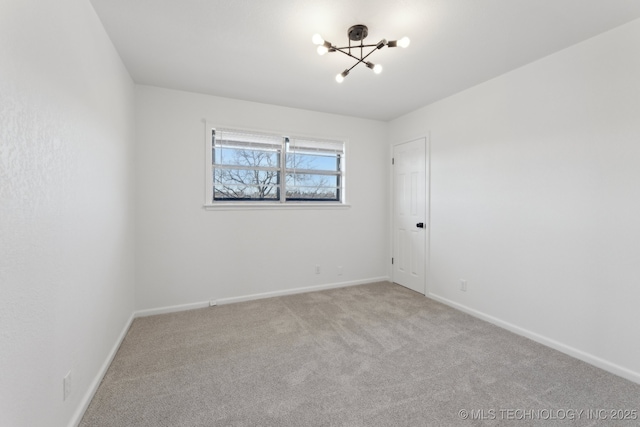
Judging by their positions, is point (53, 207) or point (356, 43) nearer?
point (53, 207)

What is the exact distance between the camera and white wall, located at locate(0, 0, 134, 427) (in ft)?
3.45

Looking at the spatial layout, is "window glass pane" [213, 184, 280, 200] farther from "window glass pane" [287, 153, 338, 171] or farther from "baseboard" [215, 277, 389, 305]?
"baseboard" [215, 277, 389, 305]

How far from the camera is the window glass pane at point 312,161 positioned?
3.93 metres

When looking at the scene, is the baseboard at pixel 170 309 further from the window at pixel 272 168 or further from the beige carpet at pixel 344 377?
the window at pixel 272 168

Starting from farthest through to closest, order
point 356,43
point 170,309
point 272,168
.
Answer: point 272,168 < point 170,309 < point 356,43

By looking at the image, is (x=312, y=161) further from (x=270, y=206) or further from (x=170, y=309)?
(x=170, y=309)

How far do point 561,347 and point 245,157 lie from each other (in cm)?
383

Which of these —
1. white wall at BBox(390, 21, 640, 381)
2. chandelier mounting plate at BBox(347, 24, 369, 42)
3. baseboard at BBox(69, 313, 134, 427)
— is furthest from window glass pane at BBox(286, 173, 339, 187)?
baseboard at BBox(69, 313, 134, 427)

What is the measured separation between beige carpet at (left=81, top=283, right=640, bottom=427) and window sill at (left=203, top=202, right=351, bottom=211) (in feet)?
4.30

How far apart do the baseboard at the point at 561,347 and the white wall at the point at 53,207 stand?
3.50 m

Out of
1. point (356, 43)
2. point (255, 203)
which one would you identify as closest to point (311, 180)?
point (255, 203)

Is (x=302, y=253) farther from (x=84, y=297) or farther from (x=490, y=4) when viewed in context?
(x=490, y=4)

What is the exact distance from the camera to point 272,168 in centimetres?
381

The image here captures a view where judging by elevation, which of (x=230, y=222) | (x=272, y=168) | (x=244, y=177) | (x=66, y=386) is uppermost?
(x=272, y=168)
